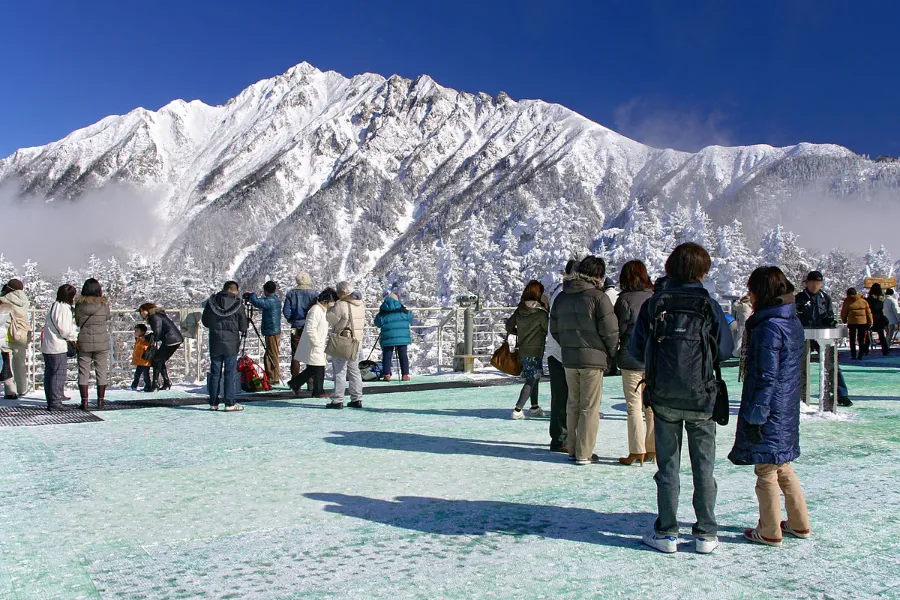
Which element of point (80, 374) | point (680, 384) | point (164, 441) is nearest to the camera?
point (680, 384)

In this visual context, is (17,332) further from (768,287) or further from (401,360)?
(768,287)

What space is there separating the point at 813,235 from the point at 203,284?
405ft

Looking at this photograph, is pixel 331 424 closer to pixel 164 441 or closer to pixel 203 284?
pixel 164 441

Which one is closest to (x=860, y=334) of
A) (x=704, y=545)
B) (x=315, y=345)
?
(x=315, y=345)

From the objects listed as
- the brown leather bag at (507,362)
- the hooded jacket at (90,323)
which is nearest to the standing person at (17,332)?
the hooded jacket at (90,323)

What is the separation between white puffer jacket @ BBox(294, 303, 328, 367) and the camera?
11047 mm

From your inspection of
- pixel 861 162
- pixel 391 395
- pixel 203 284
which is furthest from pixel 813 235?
pixel 391 395

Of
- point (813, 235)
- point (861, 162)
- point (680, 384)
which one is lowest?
point (680, 384)

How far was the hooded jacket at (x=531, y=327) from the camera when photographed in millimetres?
8461

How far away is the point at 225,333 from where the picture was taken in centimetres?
1028

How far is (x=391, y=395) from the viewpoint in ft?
40.7

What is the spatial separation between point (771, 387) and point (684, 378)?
45 centimetres

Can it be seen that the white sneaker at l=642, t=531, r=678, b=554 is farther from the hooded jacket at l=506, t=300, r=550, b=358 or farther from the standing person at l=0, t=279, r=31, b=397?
the standing person at l=0, t=279, r=31, b=397

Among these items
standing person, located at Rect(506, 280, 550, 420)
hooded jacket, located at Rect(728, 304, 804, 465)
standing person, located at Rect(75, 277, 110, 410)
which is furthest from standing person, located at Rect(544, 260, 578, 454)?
standing person, located at Rect(75, 277, 110, 410)
